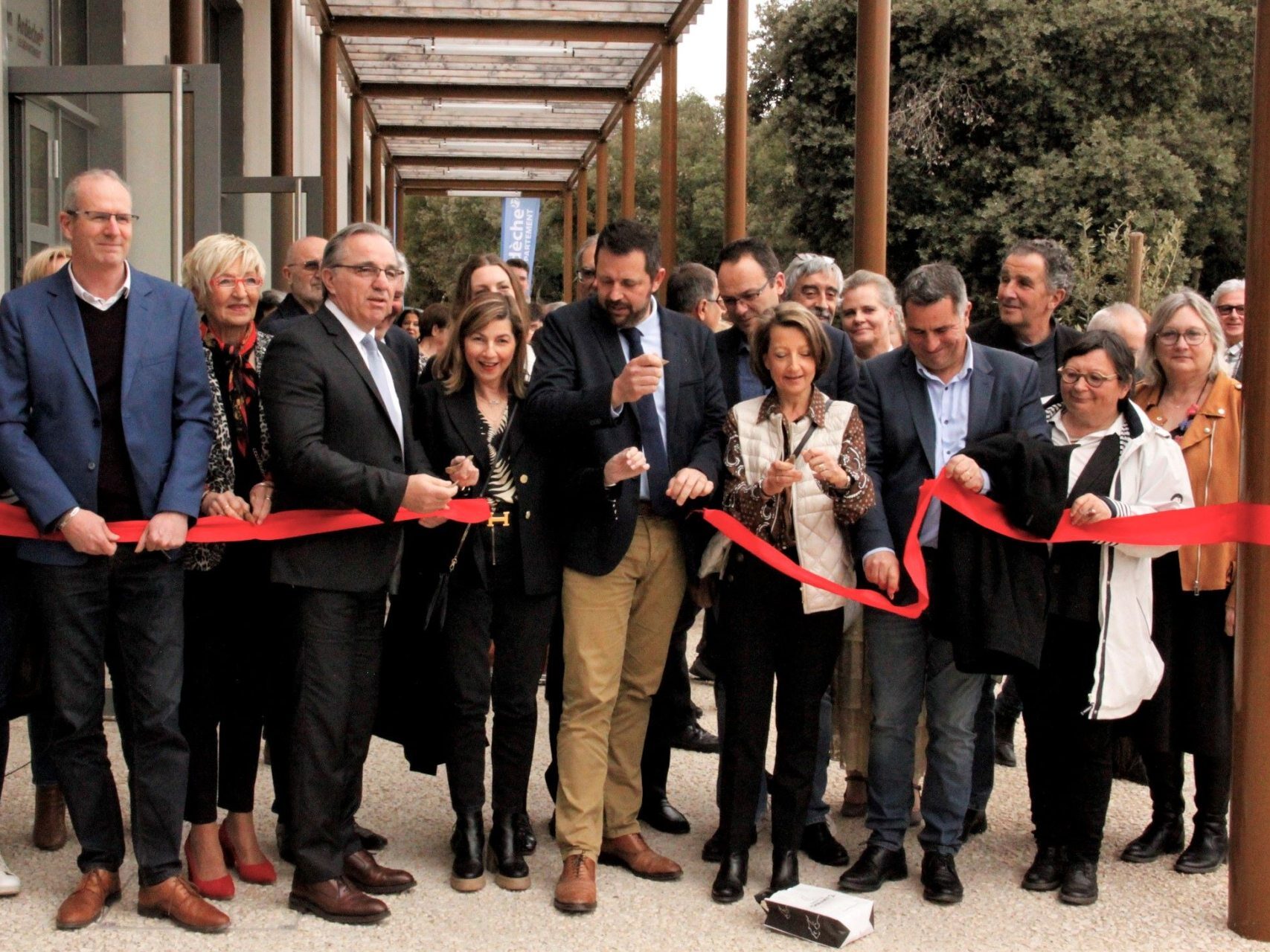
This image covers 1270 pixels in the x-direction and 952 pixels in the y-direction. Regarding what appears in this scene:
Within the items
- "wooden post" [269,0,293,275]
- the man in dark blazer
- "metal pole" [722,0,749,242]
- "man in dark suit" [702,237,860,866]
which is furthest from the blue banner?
"man in dark suit" [702,237,860,866]

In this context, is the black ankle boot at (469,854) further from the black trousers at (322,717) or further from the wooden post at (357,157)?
the wooden post at (357,157)

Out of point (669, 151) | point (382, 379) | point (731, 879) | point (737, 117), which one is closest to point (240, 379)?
point (382, 379)

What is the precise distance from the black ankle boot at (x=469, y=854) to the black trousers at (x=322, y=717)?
40 cm

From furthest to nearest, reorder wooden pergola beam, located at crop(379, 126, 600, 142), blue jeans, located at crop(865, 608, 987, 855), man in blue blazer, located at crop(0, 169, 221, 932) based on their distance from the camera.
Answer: wooden pergola beam, located at crop(379, 126, 600, 142) < blue jeans, located at crop(865, 608, 987, 855) < man in blue blazer, located at crop(0, 169, 221, 932)

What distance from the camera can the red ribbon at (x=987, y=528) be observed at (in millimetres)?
4680

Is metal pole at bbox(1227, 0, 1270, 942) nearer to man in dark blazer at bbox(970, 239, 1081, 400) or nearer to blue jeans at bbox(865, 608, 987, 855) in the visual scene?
blue jeans at bbox(865, 608, 987, 855)

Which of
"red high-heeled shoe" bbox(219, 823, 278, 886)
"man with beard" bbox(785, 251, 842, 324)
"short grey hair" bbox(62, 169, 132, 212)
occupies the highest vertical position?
"short grey hair" bbox(62, 169, 132, 212)

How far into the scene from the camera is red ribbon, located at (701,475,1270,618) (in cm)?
468

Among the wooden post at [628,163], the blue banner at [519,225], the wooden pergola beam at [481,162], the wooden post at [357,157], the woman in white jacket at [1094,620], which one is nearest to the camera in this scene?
the woman in white jacket at [1094,620]

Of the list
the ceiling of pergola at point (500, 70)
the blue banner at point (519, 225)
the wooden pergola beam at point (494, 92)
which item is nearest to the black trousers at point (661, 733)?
the ceiling of pergola at point (500, 70)

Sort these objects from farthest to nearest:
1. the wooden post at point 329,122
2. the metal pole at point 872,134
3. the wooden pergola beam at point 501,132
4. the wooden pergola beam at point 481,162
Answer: the wooden pergola beam at point 481,162
the wooden pergola beam at point 501,132
the wooden post at point 329,122
the metal pole at point 872,134

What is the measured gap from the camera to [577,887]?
4621 millimetres

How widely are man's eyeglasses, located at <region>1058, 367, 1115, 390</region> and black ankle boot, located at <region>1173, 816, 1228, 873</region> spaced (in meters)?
1.71

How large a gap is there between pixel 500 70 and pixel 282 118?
5.16 m
